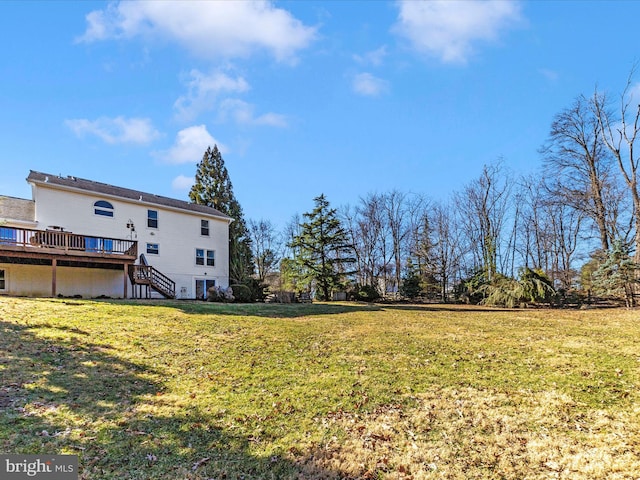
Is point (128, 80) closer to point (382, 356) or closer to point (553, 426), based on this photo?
point (382, 356)

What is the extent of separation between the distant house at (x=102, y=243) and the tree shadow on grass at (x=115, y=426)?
10477mm

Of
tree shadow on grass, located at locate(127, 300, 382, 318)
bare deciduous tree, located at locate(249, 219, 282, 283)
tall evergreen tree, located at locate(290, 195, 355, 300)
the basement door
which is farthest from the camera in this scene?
bare deciduous tree, located at locate(249, 219, 282, 283)

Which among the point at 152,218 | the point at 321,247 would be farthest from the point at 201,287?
the point at 321,247

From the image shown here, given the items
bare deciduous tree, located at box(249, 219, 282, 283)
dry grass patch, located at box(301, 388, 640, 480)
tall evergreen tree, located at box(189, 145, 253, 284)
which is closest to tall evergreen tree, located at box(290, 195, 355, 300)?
tall evergreen tree, located at box(189, 145, 253, 284)

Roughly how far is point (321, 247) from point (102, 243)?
52.8 ft

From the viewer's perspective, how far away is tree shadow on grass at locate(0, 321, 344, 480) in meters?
3.41

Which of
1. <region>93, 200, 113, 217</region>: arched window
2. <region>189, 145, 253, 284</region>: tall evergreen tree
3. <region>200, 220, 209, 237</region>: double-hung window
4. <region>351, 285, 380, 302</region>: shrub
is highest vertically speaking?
<region>189, 145, 253, 284</region>: tall evergreen tree

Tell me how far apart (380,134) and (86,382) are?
670 inches

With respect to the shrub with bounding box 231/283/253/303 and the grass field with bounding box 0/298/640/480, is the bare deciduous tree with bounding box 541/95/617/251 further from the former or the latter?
the shrub with bounding box 231/283/253/303

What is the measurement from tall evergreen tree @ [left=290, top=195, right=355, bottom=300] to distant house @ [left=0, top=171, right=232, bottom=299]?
763 centimetres

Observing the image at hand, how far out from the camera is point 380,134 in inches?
727

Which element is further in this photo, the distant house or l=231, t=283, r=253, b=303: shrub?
l=231, t=283, r=253, b=303: shrub

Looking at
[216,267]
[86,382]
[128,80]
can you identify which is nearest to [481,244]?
[216,267]

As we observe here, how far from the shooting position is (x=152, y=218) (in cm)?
1995
